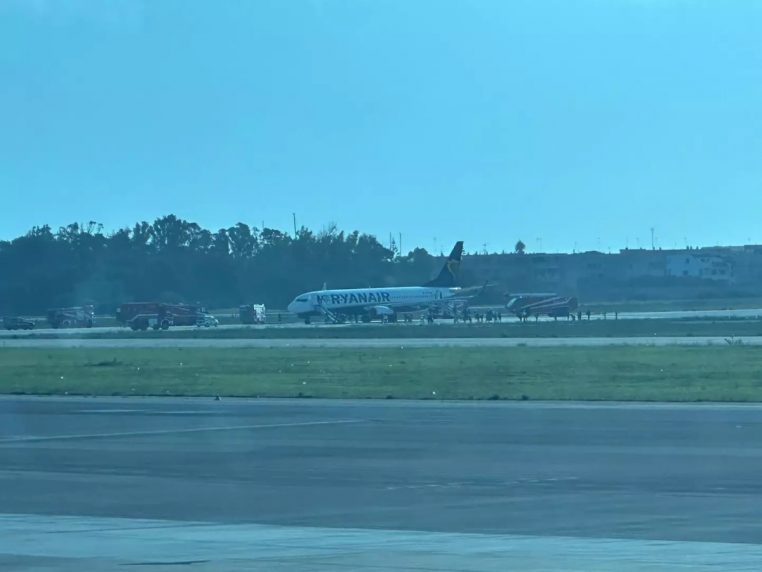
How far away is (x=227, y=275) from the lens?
16662cm

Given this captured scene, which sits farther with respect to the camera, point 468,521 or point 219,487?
point 219,487

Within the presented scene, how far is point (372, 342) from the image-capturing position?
78.5 m

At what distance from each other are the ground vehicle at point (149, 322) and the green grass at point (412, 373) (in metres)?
44.1

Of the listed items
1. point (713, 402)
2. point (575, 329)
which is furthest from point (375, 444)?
point (575, 329)

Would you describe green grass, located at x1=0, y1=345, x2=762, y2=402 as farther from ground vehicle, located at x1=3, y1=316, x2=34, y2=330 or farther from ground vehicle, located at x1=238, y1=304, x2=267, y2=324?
ground vehicle, located at x1=238, y1=304, x2=267, y2=324

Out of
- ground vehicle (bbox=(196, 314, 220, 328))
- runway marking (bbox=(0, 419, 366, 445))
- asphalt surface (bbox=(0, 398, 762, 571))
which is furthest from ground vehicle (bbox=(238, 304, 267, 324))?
runway marking (bbox=(0, 419, 366, 445))

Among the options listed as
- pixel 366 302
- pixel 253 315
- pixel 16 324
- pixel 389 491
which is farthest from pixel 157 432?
pixel 253 315

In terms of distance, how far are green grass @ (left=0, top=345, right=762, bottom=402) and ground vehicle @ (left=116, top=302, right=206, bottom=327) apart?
46878mm

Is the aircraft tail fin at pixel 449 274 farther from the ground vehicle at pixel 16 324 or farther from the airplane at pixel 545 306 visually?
the ground vehicle at pixel 16 324

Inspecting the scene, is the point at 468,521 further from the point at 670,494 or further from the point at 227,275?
the point at 227,275

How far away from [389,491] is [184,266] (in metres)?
148

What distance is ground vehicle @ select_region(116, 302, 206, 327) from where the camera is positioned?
116m

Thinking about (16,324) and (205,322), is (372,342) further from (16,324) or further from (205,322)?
(16,324)

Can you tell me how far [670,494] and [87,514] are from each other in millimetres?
6983
